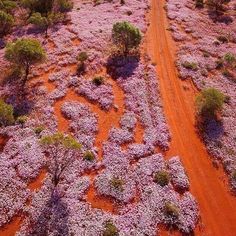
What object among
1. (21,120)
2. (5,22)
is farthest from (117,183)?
(5,22)

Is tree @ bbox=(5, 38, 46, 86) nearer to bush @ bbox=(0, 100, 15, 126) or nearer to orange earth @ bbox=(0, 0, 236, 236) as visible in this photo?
orange earth @ bbox=(0, 0, 236, 236)

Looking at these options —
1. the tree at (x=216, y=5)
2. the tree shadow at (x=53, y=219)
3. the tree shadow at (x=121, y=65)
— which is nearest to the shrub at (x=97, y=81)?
the tree shadow at (x=121, y=65)

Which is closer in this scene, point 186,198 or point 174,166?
point 186,198

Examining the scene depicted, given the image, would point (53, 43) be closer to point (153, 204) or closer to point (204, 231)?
point (153, 204)

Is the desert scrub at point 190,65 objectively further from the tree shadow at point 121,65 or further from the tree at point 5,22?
the tree at point 5,22

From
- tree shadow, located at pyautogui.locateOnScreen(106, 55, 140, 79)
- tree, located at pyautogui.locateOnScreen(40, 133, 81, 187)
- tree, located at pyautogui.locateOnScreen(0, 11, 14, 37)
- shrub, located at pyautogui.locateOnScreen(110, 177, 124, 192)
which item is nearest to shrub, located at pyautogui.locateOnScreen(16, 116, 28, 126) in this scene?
tree, located at pyautogui.locateOnScreen(40, 133, 81, 187)

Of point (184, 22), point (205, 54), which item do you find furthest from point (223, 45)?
point (184, 22)
